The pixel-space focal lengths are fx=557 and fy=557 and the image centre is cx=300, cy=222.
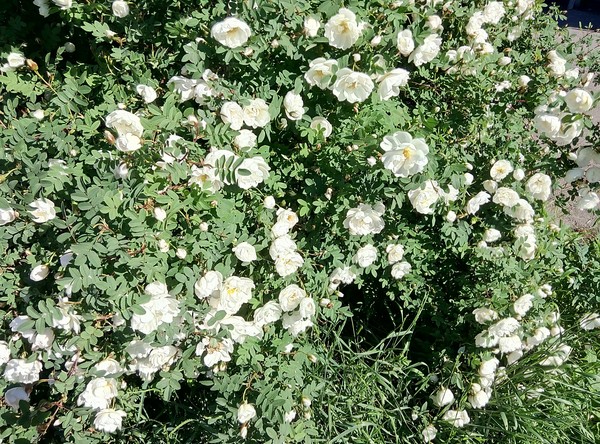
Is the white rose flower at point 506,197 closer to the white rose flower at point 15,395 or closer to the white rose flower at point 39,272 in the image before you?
the white rose flower at point 39,272

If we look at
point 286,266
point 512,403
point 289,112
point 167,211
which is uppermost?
point 289,112

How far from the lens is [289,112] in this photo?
2.10 metres

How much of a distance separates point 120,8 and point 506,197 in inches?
66.5

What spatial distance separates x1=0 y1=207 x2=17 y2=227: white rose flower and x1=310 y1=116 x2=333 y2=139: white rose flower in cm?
110

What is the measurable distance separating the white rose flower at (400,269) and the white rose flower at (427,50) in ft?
2.77

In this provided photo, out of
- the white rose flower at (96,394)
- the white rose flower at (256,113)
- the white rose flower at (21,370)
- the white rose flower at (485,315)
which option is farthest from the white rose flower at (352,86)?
the white rose flower at (21,370)

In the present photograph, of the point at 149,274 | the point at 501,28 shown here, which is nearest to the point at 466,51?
the point at 501,28

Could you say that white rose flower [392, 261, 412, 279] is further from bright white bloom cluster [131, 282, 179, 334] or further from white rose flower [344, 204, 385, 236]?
bright white bloom cluster [131, 282, 179, 334]

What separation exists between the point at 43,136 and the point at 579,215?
143 inches

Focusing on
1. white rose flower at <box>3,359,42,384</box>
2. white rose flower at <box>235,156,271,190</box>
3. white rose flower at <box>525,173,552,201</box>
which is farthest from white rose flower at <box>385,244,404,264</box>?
white rose flower at <box>3,359,42,384</box>

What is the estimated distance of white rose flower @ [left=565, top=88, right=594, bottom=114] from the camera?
2145 mm

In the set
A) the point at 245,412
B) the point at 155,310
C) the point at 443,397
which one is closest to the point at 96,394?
the point at 155,310

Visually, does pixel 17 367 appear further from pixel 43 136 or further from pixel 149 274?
pixel 43 136

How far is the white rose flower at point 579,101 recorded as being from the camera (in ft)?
7.04
